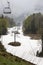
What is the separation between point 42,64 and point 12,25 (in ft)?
440

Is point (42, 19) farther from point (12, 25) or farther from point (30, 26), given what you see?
point (12, 25)

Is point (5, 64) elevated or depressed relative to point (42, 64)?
elevated

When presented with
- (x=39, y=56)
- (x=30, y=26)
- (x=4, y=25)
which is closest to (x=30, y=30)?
(x=30, y=26)

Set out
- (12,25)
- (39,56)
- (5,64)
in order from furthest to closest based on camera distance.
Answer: (12,25) < (39,56) < (5,64)

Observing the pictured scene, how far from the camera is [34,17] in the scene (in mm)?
94500

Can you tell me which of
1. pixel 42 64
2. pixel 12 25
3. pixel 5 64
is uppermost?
pixel 5 64

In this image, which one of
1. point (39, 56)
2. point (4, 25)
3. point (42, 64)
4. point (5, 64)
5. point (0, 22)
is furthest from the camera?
point (4, 25)

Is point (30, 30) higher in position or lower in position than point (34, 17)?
lower

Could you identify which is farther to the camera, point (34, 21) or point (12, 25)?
point (12, 25)

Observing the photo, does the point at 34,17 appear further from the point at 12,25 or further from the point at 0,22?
the point at 12,25

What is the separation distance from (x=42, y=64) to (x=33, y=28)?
67.4 m

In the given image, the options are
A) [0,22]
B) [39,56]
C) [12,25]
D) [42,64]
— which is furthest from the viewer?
[12,25]

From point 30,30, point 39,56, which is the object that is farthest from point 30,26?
point 39,56

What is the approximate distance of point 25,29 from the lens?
10044 cm
